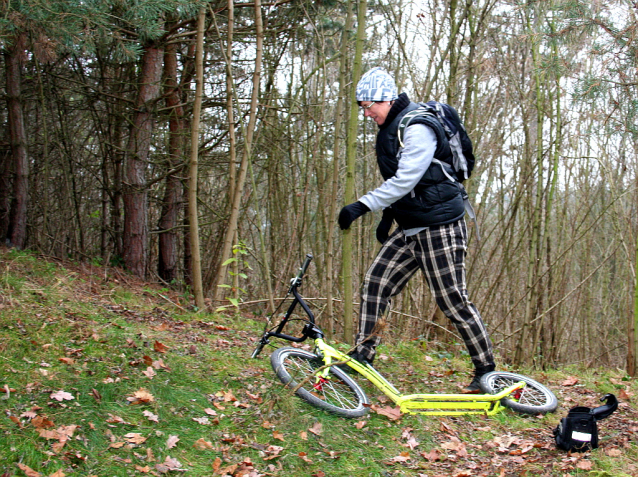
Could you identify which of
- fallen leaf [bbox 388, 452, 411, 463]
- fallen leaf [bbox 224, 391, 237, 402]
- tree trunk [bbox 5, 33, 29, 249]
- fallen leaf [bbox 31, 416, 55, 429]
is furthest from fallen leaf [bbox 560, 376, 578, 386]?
tree trunk [bbox 5, 33, 29, 249]

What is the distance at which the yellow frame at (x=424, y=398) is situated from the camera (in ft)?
11.5

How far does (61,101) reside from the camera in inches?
298

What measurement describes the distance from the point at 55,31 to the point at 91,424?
11.7 feet

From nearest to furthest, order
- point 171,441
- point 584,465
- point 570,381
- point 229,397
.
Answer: point 171,441 < point 584,465 < point 229,397 < point 570,381

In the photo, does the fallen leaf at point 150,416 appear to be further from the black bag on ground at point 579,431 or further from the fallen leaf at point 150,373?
the black bag on ground at point 579,431

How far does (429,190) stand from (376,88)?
2.37 ft

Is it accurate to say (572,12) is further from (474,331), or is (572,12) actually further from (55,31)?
(55,31)

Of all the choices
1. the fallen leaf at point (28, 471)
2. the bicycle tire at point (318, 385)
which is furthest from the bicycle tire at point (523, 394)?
the fallen leaf at point (28, 471)

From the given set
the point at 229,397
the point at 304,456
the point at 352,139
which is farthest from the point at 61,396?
the point at 352,139

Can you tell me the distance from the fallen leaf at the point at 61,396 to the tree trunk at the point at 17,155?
15.7ft

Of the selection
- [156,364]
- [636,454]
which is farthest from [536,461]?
[156,364]

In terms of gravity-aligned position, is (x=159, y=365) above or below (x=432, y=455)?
above

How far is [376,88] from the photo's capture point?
11.7 feet

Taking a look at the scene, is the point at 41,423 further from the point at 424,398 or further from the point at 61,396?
the point at 424,398
